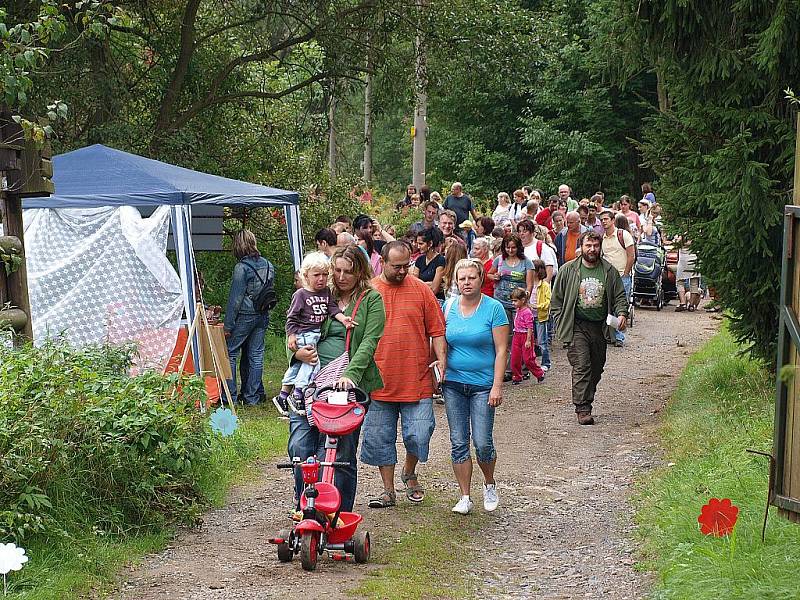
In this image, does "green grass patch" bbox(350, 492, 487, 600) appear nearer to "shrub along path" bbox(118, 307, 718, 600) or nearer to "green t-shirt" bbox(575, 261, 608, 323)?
"shrub along path" bbox(118, 307, 718, 600)

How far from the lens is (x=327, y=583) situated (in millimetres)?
6316

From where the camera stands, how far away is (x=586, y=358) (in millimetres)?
11609

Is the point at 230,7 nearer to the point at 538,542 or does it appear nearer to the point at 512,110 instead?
the point at 538,542

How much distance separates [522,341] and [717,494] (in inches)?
257

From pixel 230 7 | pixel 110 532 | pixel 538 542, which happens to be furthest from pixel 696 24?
pixel 230 7

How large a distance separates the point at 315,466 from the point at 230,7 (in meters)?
14.6

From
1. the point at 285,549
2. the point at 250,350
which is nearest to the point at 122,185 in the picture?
the point at 250,350

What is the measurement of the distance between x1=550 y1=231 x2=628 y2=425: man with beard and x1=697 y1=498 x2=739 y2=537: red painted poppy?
525 cm

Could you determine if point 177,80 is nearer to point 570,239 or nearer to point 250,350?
point 570,239

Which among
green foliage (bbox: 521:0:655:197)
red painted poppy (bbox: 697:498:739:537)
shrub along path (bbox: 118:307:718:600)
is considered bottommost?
shrub along path (bbox: 118:307:718:600)

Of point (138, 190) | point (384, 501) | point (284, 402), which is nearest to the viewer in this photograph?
point (284, 402)

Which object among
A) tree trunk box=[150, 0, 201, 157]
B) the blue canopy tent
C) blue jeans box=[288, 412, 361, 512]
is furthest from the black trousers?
tree trunk box=[150, 0, 201, 157]

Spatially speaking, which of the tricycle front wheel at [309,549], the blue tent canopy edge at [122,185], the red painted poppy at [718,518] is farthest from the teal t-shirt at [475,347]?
the blue tent canopy edge at [122,185]

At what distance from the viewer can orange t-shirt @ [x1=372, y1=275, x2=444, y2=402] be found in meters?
8.07
